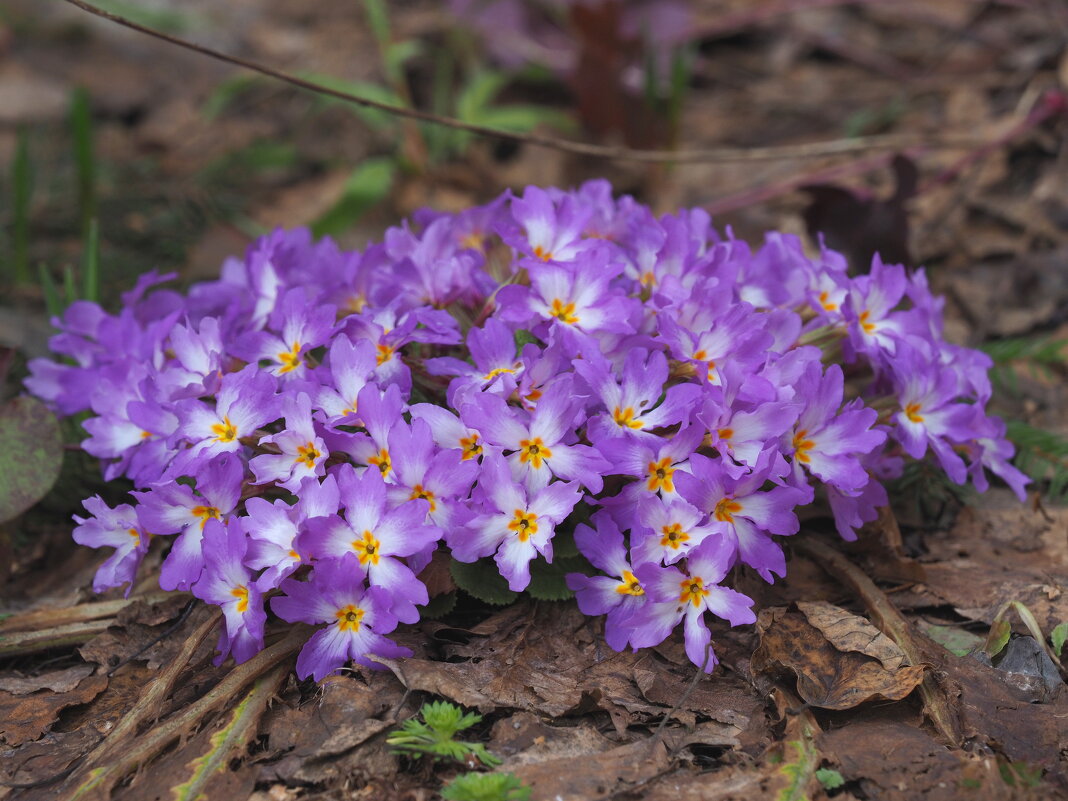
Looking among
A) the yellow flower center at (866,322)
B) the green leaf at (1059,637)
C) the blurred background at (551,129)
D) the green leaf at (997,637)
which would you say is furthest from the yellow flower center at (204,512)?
the green leaf at (1059,637)

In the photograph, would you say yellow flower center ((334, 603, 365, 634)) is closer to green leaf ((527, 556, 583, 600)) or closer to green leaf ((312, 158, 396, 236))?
green leaf ((527, 556, 583, 600))

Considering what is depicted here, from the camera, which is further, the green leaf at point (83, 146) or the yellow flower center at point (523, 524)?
the green leaf at point (83, 146)

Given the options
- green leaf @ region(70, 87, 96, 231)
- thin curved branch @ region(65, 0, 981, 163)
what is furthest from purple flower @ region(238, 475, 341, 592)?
green leaf @ region(70, 87, 96, 231)

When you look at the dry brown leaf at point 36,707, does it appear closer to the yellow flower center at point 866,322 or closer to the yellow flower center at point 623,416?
the yellow flower center at point 623,416

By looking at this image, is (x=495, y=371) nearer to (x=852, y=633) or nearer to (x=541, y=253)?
(x=541, y=253)

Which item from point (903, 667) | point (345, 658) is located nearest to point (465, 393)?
point (345, 658)

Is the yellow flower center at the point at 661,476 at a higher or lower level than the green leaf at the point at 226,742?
higher
